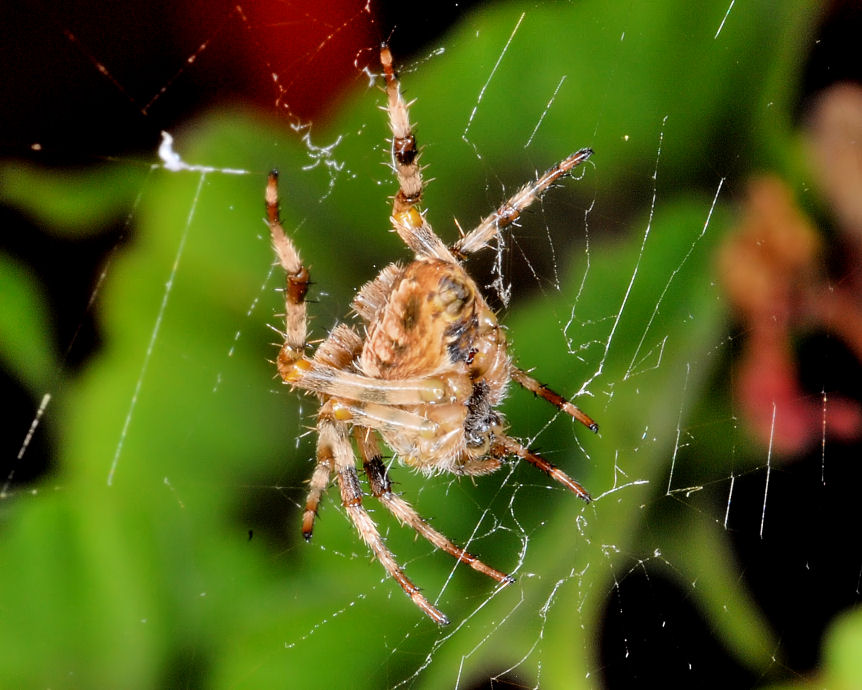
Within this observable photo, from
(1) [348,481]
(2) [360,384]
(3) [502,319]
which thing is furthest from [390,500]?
(3) [502,319]

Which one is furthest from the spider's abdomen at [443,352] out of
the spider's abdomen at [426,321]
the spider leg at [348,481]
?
the spider leg at [348,481]

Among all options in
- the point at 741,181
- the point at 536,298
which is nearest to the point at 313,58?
the point at 536,298

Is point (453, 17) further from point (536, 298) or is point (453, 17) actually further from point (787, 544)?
point (787, 544)

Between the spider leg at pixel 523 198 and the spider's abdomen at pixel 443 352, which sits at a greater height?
the spider leg at pixel 523 198

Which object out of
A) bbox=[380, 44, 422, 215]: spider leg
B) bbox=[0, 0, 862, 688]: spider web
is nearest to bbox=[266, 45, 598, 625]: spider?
bbox=[380, 44, 422, 215]: spider leg

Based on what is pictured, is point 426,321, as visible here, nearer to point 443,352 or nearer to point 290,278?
point 443,352

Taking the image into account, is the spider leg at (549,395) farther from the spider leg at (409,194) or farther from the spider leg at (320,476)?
the spider leg at (320,476)
